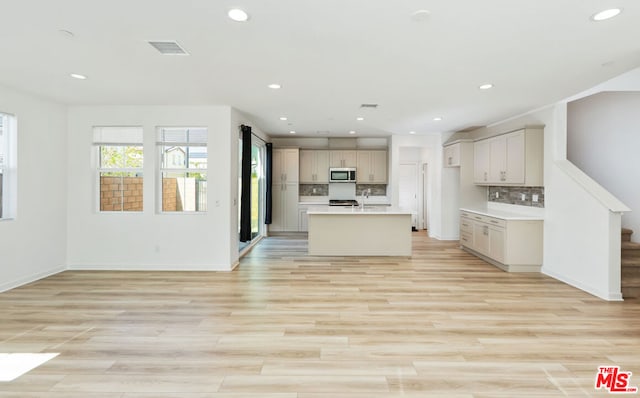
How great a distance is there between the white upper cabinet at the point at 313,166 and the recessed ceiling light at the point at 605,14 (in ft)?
21.7

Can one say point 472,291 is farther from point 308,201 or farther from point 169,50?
point 308,201

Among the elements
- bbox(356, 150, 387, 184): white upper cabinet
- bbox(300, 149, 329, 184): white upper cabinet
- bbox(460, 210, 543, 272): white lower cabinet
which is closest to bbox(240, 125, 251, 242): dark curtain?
bbox(300, 149, 329, 184): white upper cabinet

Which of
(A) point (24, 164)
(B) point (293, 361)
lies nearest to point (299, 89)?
(B) point (293, 361)

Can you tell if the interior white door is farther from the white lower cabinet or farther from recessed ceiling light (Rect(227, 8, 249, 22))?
recessed ceiling light (Rect(227, 8, 249, 22))

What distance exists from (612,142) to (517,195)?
5.12ft

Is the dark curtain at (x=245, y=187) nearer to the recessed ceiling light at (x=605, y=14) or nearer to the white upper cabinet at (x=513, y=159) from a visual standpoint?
the white upper cabinet at (x=513, y=159)

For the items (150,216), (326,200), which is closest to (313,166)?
(326,200)

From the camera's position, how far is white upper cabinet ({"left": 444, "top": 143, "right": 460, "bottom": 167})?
7.09 meters

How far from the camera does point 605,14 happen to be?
91.6 inches

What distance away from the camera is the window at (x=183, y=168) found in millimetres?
5227

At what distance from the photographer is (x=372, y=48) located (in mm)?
2904

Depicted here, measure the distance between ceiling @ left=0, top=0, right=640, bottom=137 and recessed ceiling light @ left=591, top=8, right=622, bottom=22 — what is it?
0.19 ft

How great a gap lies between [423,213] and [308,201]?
3513mm

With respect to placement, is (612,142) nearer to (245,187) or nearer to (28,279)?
(245,187)
